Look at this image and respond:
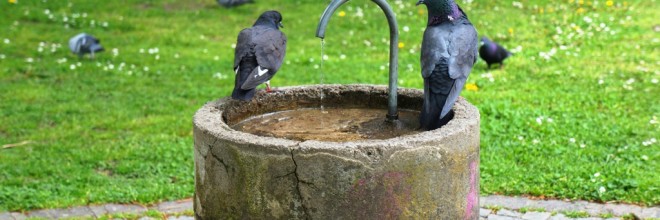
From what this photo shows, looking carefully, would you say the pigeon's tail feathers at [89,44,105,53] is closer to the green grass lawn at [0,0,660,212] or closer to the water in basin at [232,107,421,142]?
the green grass lawn at [0,0,660,212]

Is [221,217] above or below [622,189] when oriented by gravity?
above

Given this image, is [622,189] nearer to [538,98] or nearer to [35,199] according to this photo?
[538,98]

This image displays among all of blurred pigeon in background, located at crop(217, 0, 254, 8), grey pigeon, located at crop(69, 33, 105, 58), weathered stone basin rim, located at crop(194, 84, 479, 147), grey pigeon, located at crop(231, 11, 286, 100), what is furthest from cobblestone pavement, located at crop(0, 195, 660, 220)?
blurred pigeon in background, located at crop(217, 0, 254, 8)

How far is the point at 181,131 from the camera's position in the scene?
7996mm

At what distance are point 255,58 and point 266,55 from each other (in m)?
0.07

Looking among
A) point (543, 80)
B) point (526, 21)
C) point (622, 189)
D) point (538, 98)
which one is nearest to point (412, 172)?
point (622, 189)

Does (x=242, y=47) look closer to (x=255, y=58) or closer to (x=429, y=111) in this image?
(x=255, y=58)

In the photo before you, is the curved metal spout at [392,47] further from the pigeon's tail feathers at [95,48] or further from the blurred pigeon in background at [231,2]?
the blurred pigeon in background at [231,2]

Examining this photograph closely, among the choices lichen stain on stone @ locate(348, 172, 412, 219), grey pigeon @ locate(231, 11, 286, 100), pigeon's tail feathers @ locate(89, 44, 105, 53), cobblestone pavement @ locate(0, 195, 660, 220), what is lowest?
cobblestone pavement @ locate(0, 195, 660, 220)

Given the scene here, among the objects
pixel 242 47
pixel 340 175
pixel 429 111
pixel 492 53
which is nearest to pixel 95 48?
pixel 492 53

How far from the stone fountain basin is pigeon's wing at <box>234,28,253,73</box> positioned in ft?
2.25

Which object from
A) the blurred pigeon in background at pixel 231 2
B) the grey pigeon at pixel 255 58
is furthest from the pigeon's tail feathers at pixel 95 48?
the grey pigeon at pixel 255 58

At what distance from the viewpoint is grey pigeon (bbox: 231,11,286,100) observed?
4766 millimetres

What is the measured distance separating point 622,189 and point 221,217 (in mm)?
3327
